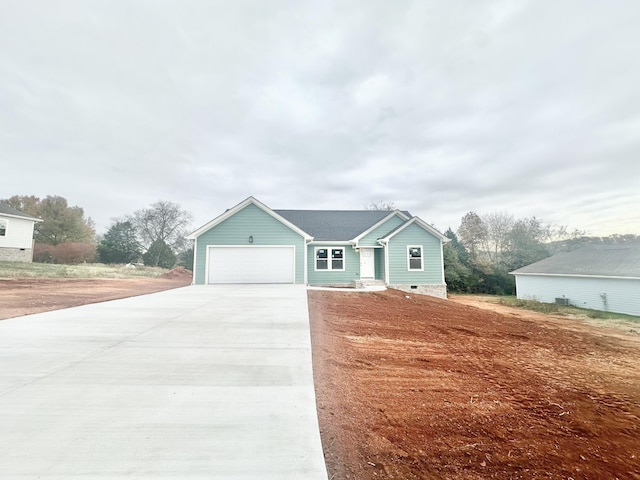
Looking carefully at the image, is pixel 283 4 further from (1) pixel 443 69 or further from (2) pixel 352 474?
(2) pixel 352 474

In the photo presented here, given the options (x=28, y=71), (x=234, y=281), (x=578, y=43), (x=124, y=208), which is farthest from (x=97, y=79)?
(x=124, y=208)

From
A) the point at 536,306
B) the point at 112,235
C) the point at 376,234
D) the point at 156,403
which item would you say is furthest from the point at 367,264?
the point at 112,235

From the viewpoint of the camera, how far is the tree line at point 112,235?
29.0m

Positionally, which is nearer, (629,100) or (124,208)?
(629,100)

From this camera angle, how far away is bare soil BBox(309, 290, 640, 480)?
203cm

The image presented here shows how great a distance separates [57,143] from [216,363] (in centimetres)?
1982

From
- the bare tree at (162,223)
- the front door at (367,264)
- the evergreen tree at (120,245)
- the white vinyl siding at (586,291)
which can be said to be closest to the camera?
the white vinyl siding at (586,291)

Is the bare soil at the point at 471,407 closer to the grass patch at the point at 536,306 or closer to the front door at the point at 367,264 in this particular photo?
the front door at the point at 367,264

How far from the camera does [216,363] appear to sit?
3.62 metres

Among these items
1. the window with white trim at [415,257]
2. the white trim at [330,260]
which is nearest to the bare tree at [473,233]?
the window with white trim at [415,257]

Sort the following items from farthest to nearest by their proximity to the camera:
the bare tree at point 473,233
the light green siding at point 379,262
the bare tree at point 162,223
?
the bare tree at point 162,223 → the bare tree at point 473,233 → the light green siding at point 379,262

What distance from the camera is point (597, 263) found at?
1745 cm

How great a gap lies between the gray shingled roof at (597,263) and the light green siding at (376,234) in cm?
1208

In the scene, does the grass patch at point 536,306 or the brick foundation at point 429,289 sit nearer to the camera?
the brick foundation at point 429,289
